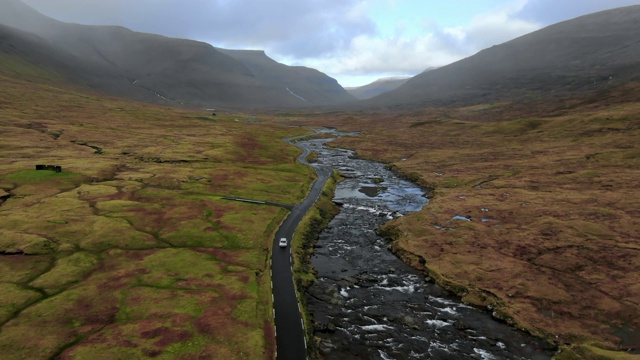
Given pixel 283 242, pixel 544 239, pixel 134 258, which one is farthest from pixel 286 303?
pixel 544 239

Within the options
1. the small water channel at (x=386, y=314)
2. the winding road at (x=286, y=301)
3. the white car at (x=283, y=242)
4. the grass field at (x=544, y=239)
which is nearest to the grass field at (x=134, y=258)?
the winding road at (x=286, y=301)

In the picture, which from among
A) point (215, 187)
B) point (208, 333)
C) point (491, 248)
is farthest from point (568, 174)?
point (208, 333)

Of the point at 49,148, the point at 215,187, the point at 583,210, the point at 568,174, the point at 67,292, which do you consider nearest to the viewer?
the point at 67,292

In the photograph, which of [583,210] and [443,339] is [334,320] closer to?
[443,339]

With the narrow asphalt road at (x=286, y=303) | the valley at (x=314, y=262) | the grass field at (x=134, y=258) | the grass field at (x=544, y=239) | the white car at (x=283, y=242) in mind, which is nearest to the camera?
the grass field at (x=134, y=258)

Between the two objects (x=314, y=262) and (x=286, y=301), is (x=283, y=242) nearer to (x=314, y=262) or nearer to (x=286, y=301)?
(x=314, y=262)

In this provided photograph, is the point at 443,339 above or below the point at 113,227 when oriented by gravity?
below

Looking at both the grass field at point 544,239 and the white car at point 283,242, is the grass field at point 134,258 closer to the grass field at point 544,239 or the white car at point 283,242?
the white car at point 283,242
